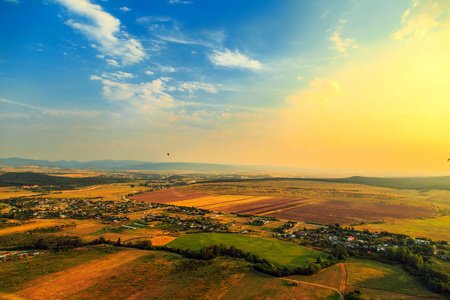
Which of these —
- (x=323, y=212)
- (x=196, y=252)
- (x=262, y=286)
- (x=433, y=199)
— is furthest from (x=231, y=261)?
(x=433, y=199)

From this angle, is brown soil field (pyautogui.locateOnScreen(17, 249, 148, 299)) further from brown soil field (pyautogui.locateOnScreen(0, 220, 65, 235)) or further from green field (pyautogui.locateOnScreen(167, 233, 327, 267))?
brown soil field (pyautogui.locateOnScreen(0, 220, 65, 235))

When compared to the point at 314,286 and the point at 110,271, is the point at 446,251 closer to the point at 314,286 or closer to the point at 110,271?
the point at 314,286

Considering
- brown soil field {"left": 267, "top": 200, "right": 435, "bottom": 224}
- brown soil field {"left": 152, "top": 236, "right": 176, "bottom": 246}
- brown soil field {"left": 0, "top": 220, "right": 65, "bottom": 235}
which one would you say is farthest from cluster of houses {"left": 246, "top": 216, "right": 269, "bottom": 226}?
brown soil field {"left": 0, "top": 220, "right": 65, "bottom": 235}

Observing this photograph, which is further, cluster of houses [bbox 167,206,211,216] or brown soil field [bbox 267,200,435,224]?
cluster of houses [bbox 167,206,211,216]

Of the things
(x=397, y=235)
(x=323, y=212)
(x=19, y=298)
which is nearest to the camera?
(x=19, y=298)

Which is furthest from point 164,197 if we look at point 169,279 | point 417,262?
point 417,262

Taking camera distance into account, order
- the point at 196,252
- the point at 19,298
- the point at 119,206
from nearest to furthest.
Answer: the point at 19,298 → the point at 196,252 → the point at 119,206

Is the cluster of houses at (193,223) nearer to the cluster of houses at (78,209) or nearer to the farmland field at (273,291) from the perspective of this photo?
the cluster of houses at (78,209)
